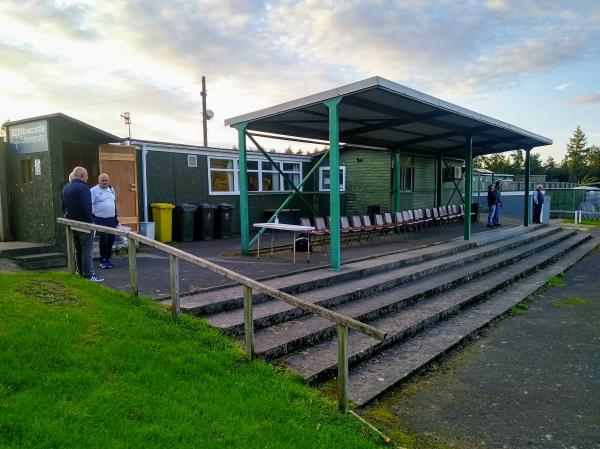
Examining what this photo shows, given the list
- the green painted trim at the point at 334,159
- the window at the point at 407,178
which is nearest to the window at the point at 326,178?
the window at the point at 407,178

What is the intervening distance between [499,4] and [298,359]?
333 inches

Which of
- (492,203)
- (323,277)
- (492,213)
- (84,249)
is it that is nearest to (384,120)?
(323,277)

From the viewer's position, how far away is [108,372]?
3.20 m

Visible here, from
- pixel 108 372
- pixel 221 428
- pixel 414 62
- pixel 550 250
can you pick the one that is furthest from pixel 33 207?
pixel 550 250

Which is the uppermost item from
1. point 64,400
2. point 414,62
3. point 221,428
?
point 414,62

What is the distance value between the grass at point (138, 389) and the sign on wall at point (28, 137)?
4862 millimetres

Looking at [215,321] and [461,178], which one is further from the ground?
[461,178]

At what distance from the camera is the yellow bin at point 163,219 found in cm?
1120

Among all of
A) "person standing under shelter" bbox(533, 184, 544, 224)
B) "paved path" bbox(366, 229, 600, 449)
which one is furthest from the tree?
"paved path" bbox(366, 229, 600, 449)

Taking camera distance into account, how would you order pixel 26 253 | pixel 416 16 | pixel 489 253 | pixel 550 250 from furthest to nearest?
pixel 550 250, pixel 489 253, pixel 416 16, pixel 26 253

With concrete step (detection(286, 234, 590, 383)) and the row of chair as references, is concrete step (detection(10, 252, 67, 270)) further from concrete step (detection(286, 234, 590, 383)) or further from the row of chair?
concrete step (detection(286, 234, 590, 383))

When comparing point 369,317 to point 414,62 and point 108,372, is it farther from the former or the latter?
point 414,62

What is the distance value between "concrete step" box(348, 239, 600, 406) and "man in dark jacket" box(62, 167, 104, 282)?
3828mm

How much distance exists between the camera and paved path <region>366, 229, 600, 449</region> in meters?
3.28
